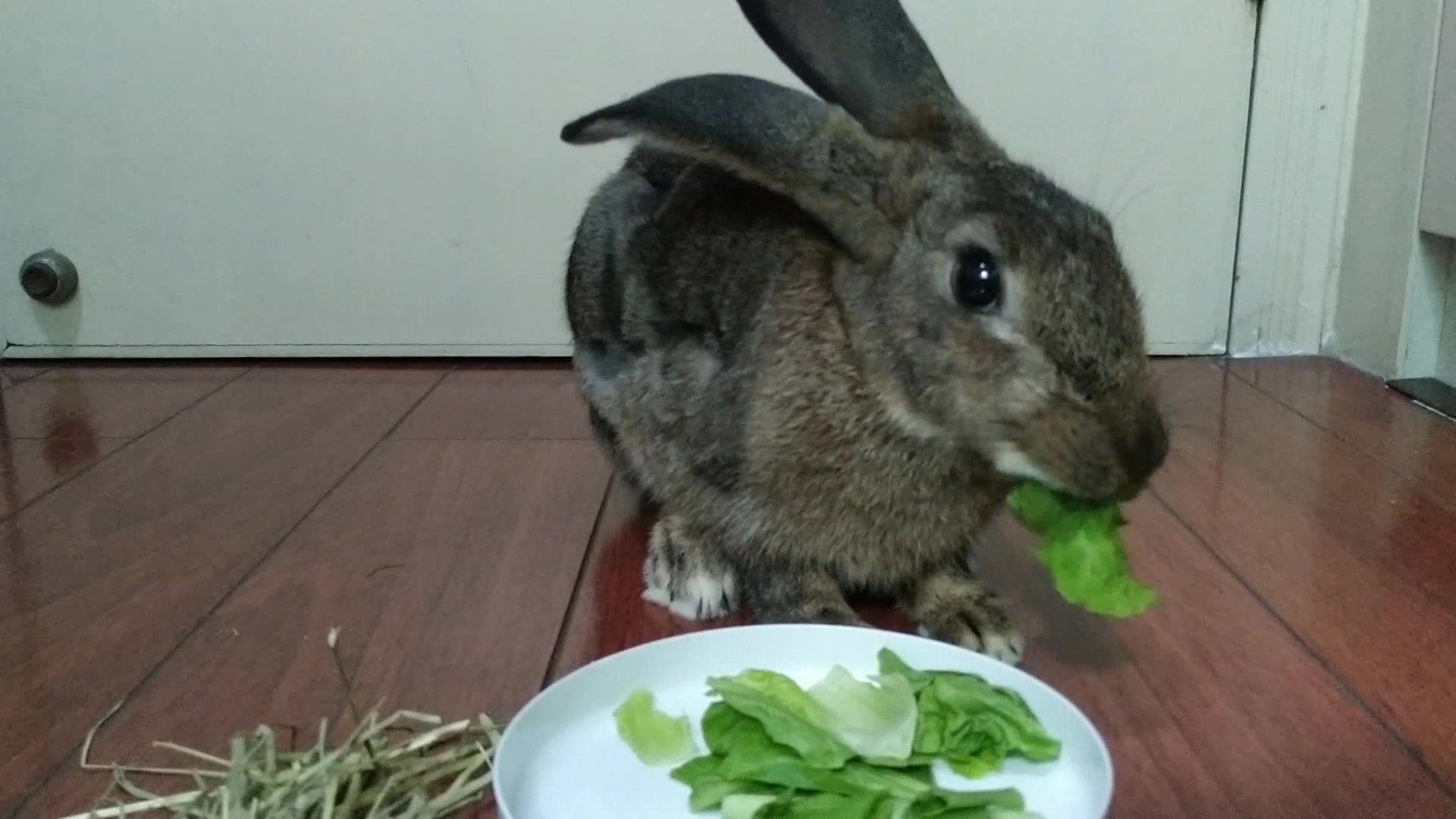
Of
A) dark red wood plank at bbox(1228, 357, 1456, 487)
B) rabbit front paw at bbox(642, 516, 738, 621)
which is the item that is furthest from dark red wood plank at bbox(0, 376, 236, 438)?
dark red wood plank at bbox(1228, 357, 1456, 487)

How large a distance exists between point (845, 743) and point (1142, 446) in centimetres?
42

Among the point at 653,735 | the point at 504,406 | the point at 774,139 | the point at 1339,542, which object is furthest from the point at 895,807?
the point at 504,406

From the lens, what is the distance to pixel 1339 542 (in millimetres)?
1744

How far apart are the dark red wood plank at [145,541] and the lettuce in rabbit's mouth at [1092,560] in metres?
1.02

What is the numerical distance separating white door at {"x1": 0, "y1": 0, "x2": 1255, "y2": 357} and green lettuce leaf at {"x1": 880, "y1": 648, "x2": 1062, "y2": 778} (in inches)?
71.6

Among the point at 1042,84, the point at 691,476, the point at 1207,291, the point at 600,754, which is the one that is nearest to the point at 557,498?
the point at 691,476

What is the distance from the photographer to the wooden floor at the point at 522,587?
1.25m

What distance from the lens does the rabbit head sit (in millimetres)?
1237

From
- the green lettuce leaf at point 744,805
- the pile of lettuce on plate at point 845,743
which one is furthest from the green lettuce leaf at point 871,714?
the green lettuce leaf at point 744,805

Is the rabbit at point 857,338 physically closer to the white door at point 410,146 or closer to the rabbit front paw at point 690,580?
the rabbit front paw at point 690,580

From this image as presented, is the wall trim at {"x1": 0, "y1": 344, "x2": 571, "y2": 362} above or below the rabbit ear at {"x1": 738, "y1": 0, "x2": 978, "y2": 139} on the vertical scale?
below

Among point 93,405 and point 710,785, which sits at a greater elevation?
point 710,785

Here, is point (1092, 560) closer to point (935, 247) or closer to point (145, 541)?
point (935, 247)

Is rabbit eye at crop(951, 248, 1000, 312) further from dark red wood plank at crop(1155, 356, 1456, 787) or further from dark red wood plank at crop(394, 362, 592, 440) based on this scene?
dark red wood plank at crop(394, 362, 592, 440)
